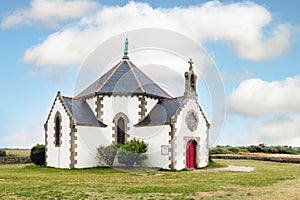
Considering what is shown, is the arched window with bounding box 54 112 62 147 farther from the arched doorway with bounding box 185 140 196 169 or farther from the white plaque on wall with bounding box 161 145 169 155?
the arched doorway with bounding box 185 140 196 169

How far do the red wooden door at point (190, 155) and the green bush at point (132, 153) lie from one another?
3.69 meters

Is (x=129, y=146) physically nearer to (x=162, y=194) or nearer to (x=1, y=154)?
(x=162, y=194)

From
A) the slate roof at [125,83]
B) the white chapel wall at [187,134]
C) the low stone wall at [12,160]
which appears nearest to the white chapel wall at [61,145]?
the slate roof at [125,83]

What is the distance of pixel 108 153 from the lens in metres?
32.4

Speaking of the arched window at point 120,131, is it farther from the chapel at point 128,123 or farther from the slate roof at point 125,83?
the slate roof at point 125,83

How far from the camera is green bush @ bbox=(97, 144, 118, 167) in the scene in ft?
106

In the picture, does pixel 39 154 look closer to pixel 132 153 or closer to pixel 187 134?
pixel 132 153

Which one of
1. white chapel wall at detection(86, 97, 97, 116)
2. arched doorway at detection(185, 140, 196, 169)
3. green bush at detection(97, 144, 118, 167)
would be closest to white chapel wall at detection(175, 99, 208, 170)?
arched doorway at detection(185, 140, 196, 169)

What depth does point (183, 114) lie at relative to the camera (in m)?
33.1

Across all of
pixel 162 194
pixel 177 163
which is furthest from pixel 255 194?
pixel 177 163

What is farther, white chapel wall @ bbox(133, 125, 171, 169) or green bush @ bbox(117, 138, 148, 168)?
white chapel wall @ bbox(133, 125, 171, 169)

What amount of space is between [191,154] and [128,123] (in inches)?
235

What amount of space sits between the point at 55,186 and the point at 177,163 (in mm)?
14354

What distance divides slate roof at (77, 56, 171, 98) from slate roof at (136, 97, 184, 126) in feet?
4.02
